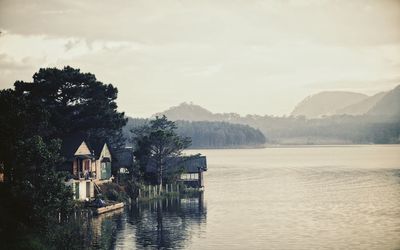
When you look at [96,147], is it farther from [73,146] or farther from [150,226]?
[150,226]

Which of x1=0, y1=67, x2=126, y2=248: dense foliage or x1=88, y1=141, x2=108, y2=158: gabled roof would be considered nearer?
x1=0, y1=67, x2=126, y2=248: dense foliage

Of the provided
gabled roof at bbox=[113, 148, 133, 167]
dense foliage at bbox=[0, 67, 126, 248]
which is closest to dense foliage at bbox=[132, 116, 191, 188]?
gabled roof at bbox=[113, 148, 133, 167]

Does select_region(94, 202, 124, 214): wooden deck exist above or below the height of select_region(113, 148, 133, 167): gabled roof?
below

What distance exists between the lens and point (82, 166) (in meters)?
75.7

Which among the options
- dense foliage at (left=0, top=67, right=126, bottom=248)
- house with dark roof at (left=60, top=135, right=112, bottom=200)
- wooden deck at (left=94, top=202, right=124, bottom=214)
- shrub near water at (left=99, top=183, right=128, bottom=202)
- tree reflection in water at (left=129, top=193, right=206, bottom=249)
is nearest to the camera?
dense foliage at (left=0, top=67, right=126, bottom=248)

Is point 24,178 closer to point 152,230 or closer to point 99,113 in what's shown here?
point 152,230

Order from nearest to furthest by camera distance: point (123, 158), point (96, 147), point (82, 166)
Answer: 1. point (82, 166)
2. point (96, 147)
3. point (123, 158)

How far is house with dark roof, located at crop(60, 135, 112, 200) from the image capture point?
7369 centimetres

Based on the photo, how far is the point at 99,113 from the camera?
8806 centimetres

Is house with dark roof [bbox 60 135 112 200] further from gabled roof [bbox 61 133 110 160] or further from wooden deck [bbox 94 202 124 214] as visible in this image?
wooden deck [bbox 94 202 124 214]

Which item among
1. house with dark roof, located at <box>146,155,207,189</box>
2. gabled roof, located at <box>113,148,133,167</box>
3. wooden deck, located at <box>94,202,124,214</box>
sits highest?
gabled roof, located at <box>113,148,133,167</box>

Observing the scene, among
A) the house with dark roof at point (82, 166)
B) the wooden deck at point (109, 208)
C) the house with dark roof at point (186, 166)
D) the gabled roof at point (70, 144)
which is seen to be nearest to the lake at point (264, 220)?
the wooden deck at point (109, 208)

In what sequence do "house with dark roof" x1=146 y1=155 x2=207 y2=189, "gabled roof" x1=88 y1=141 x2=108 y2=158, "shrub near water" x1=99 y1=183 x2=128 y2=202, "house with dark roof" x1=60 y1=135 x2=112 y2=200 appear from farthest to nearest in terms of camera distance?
"house with dark roof" x1=146 y1=155 x2=207 y2=189 → "gabled roof" x1=88 y1=141 x2=108 y2=158 → "shrub near water" x1=99 y1=183 x2=128 y2=202 → "house with dark roof" x1=60 y1=135 x2=112 y2=200

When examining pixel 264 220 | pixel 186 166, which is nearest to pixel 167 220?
pixel 264 220
